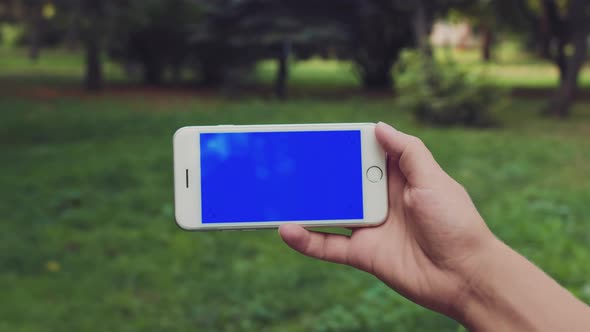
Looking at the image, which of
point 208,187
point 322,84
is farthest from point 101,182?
point 322,84

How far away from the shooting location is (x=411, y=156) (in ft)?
5.76

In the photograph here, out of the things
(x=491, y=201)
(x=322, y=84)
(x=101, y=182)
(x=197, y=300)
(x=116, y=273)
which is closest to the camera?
(x=197, y=300)

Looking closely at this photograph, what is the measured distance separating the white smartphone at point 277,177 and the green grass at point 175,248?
2.41 meters

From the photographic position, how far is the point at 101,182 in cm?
→ 777

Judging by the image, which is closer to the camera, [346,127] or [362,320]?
[346,127]

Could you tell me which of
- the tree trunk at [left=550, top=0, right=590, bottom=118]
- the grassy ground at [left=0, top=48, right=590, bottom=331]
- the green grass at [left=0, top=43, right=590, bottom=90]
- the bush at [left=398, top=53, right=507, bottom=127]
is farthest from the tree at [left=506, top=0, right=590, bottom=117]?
the grassy ground at [left=0, top=48, right=590, bottom=331]

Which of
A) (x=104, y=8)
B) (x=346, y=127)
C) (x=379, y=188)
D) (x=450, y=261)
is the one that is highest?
(x=104, y=8)

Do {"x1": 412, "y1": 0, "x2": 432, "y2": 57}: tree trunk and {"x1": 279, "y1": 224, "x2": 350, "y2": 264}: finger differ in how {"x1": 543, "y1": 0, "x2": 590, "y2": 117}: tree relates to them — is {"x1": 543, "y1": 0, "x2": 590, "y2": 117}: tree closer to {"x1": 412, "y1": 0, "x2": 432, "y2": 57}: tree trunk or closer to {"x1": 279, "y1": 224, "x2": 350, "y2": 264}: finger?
{"x1": 412, "y1": 0, "x2": 432, "y2": 57}: tree trunk

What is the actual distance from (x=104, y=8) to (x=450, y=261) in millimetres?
15870

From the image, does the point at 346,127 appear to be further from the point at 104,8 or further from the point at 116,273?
the point at 104,8

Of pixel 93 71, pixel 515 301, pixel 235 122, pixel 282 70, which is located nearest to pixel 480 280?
pixel 515 301

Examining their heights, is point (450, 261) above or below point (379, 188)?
below

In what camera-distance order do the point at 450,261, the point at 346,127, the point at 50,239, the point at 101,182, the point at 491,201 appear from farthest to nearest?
the point at 101,182 → the point at 491,201 → the point at 50,239 → the point at 346,127 → the point at 450,261

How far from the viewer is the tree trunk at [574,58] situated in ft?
50.0
